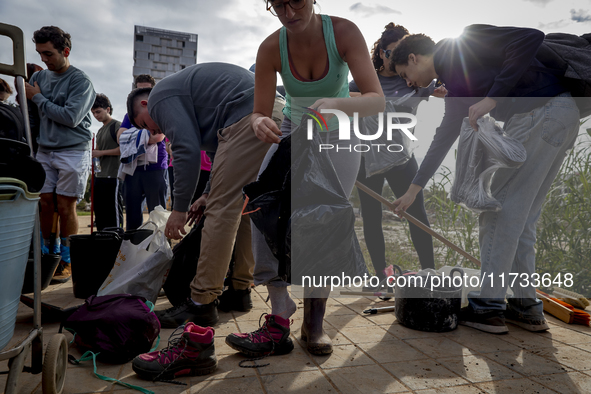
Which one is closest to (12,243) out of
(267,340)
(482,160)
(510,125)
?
(267,340)

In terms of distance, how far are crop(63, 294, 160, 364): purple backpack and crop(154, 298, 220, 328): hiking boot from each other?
0.32 metres

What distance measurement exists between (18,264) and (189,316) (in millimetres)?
1003

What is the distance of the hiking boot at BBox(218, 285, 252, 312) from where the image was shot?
244 centimetres

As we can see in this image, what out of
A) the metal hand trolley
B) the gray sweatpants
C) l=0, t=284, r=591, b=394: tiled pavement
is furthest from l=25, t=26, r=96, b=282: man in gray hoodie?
the gray sweatpants

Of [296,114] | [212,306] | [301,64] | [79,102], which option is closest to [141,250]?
[212,306]

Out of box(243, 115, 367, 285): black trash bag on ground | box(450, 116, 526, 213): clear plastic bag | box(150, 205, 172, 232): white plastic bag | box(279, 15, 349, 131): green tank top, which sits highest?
box(279, 15, 349, 131): green tank top

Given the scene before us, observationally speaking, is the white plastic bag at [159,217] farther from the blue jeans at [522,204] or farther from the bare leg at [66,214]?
the blue jeans at [522,204]

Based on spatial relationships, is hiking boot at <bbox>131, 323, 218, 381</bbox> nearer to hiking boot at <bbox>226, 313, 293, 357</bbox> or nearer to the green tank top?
hiking boot at <bbox>226, 313, 293, 357</bbox>

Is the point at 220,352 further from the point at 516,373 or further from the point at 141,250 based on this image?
the point at 516,373

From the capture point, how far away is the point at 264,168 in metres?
1.72

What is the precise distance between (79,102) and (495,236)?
3.27 m

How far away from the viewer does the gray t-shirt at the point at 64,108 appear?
3131 mm

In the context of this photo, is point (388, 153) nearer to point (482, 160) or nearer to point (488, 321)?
point (482, 160)

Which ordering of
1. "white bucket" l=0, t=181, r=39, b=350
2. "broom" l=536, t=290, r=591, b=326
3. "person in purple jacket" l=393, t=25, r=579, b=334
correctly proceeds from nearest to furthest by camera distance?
"white bucket" l=0, t=181, r=39, b=350 < "person in purple jacket" l=393, t=25, r=579, b=334 < "broom" l=536, t=290, r=591, b=326
